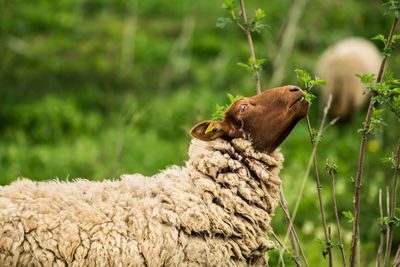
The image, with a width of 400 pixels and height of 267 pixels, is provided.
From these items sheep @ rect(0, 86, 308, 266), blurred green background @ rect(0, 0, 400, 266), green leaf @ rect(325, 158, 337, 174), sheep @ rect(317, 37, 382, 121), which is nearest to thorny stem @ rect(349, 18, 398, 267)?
green leaf @ rect(325, 158, 337, 174)

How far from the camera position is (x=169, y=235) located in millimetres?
4027

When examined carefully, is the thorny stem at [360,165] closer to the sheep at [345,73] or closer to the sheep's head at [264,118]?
the sheep's head at [264,118]

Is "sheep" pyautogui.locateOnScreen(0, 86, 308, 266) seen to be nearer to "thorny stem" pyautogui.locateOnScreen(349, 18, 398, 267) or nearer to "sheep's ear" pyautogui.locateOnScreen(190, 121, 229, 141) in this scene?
"sheep's ear" pyautogui.locateOnScreen(190, 121, 229, 141)

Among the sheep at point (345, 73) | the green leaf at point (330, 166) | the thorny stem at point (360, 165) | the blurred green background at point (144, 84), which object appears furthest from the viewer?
the sheep at point (345, 73)

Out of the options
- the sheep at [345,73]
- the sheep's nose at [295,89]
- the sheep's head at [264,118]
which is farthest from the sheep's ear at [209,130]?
the sheep at [345,73]

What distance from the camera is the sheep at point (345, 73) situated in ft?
34.3

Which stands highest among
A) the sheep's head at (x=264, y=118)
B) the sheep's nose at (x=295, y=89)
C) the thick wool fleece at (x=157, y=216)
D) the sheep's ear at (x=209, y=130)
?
the sheep's nose at (x=295, y=89)

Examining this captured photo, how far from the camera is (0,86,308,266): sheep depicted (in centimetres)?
380

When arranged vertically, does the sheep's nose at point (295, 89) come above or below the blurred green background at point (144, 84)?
below

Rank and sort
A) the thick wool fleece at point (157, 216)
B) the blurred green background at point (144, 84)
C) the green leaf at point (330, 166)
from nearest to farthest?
1. the thick wool fleece at point (157, 216)
2. the green leaf at point (330, 166)
3. the blurred green background at point (144, 84)

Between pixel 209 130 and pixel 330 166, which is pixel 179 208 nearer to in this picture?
pixel 209 130

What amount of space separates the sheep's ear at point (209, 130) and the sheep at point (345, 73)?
241 inches

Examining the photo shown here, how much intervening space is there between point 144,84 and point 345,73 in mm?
2784

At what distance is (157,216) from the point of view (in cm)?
405
